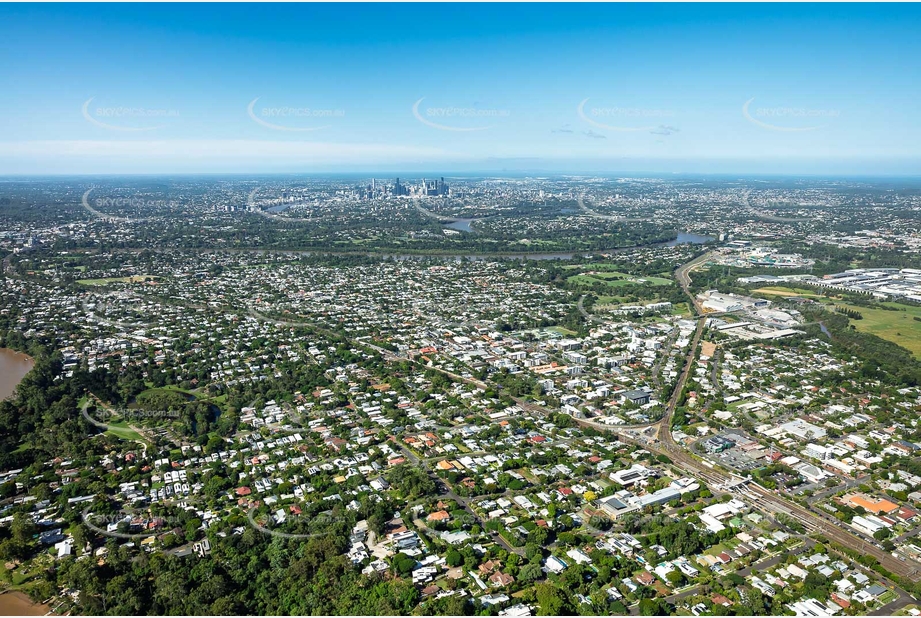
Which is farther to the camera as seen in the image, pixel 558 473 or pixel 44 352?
pixel 44 352

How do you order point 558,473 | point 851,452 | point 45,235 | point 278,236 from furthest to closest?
point 278,236
point 45,235
point 851,452
point 558,473

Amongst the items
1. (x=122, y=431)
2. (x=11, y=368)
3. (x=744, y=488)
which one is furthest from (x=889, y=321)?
(x=11, y=368)

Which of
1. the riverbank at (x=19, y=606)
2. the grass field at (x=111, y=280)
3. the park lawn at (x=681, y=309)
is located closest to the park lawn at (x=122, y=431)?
the riverbank at (x=19, y=606)

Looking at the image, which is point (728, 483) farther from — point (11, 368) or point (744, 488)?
point (11, 368)

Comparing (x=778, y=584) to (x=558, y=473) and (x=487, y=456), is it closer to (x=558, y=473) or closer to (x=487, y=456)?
(x=558, y=473)

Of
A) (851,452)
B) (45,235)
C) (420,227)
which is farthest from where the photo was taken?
(420,227)

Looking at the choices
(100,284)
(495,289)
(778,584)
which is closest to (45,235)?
(100,284)
